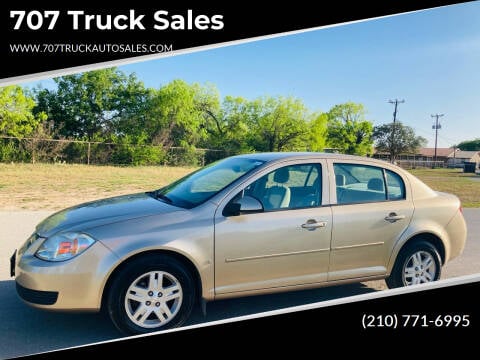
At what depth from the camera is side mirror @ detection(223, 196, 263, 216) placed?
3.79 meters

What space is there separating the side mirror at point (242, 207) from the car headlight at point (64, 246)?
120 centimetres

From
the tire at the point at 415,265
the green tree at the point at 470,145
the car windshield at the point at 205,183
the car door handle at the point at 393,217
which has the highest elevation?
the green tree at the point at 470,145

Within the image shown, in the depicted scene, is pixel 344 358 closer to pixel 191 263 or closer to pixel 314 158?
pixel 191 263

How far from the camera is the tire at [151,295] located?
3.44 m

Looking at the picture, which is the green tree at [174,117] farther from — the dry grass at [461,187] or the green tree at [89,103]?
the dry grass at [461,187]

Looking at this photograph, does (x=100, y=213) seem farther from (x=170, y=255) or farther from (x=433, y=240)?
(x=433, y=240)

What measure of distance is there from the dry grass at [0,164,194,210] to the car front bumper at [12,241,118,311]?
802 centimetres

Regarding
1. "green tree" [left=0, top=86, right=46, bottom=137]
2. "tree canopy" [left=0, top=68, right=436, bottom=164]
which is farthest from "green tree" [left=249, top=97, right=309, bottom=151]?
"green tree" [left=0, top=86, right=46, bottom=137]

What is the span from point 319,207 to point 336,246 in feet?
1.40

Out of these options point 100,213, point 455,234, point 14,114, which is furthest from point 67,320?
point 14,114

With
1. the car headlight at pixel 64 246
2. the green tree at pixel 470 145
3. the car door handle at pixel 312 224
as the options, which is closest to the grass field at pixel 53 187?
the car headlight at pixel 64 246

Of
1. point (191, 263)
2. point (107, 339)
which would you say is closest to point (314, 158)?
point (191, 263)

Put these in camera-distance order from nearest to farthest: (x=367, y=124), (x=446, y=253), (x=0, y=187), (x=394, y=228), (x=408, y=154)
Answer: (x=394, y=228) < (x=446, y=253) < (x=0, y=187) < (x=367, y=124) < (x=408, y=154)

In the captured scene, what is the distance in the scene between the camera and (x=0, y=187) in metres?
14.4
